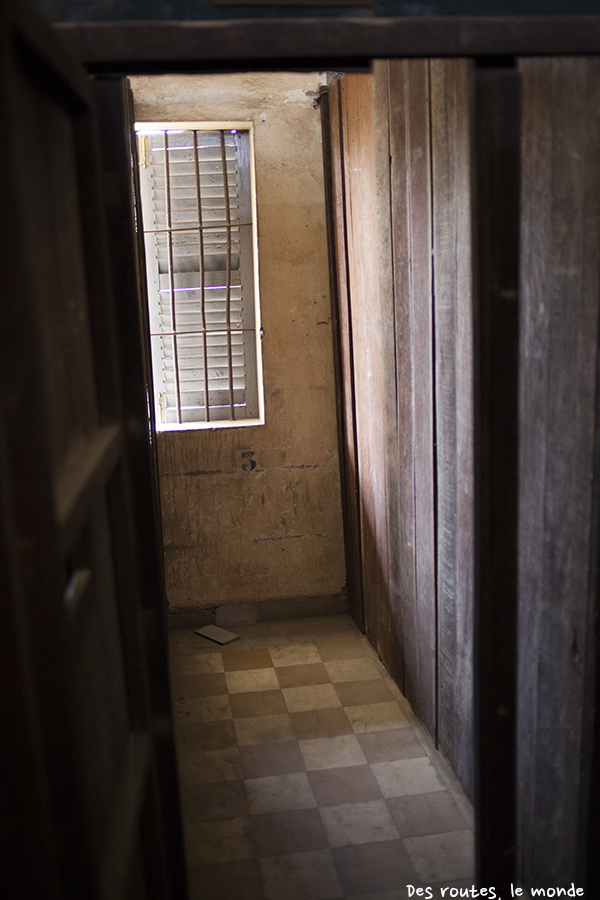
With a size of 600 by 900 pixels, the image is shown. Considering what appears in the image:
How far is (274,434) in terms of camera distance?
16.1 ft

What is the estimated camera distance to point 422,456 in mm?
3240

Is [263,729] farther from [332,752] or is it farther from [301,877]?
[301,877]

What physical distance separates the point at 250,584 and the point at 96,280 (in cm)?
363

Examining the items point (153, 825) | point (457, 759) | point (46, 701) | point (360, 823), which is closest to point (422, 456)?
point (457, 759)

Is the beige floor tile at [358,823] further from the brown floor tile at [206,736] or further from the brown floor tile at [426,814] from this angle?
the brown floor tile at [206,736]

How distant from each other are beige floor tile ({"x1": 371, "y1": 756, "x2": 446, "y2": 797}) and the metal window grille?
2.38 metres

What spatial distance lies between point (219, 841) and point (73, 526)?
2.07 meters

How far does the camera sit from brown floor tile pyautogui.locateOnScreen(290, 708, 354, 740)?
141 inches

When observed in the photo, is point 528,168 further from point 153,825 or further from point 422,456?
point 153,825

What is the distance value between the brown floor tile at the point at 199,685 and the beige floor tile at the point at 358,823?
120cm

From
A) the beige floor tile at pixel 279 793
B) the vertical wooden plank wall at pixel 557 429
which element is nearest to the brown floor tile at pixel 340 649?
the beige floor tile at pixel 279 793

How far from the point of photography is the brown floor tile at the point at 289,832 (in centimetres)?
278

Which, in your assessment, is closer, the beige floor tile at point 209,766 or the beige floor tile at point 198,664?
the beige floor tile at point 209,766

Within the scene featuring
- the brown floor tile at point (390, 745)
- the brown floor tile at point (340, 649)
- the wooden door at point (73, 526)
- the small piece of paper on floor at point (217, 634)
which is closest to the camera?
the wooden door at point (73, 526)
